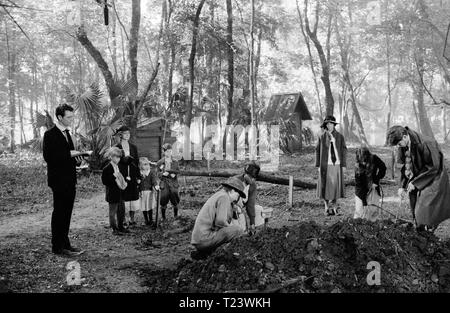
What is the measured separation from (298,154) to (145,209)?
14.8 meters

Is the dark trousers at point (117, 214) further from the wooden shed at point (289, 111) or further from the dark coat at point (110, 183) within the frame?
the wooden shed at point (289, 111)

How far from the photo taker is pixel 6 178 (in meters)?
13.5

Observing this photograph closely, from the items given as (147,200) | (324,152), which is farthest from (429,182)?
(147,200)

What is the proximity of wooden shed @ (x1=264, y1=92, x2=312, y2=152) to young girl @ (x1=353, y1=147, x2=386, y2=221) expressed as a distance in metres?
14.9

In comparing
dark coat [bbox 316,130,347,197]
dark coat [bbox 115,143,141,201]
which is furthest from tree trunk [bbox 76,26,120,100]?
dark coat [bbox 316,130,347,197]

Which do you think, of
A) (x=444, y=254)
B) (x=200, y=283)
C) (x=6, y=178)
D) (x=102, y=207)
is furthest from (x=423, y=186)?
(x=6, y=178)

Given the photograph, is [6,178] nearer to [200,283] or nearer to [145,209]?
[145,209]

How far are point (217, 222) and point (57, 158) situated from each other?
89.2 inches

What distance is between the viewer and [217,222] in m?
5.13

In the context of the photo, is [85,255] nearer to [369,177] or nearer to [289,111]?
[369,177]

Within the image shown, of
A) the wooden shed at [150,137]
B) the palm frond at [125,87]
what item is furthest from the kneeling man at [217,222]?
the wooden shed at [150,137]

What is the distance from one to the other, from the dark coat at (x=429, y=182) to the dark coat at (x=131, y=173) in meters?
4.50

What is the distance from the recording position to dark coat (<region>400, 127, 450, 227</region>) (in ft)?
17.5
